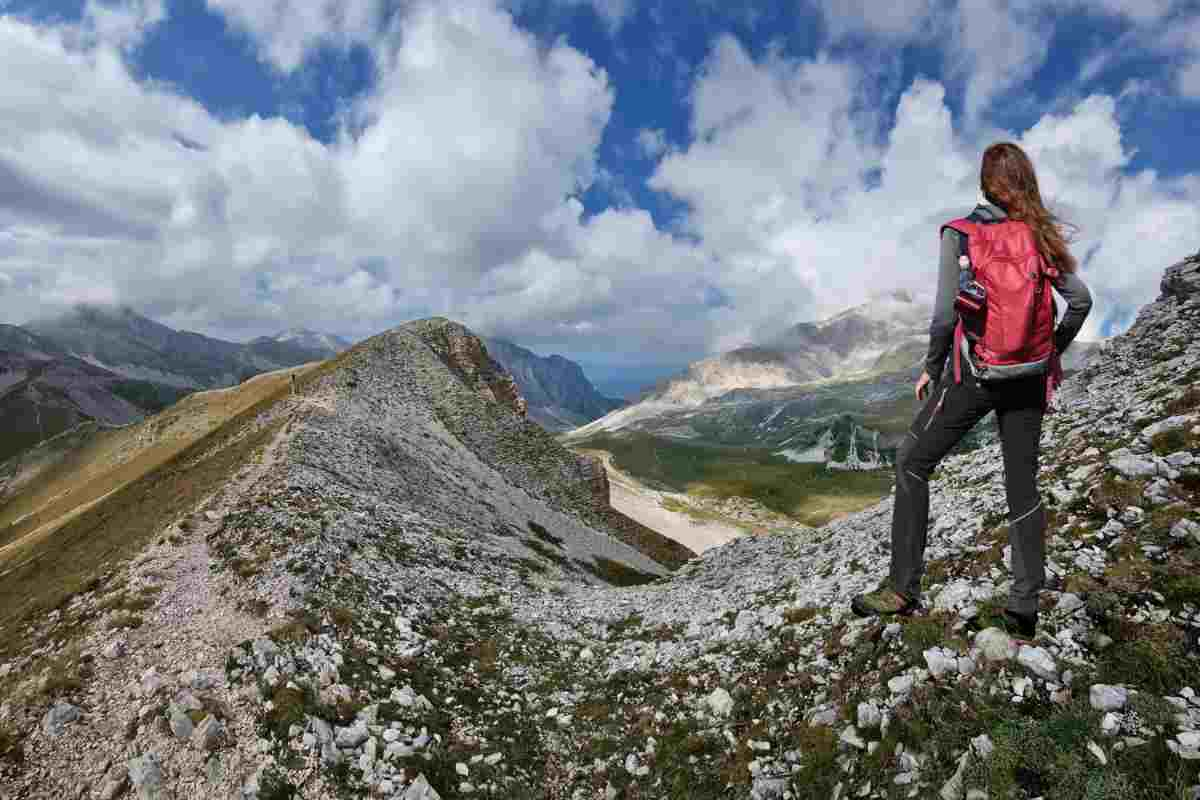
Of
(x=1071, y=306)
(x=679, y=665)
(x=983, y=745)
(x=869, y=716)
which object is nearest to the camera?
(x=983, y=745)

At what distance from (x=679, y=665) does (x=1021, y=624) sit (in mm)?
7639

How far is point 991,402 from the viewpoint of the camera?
7.32 metres

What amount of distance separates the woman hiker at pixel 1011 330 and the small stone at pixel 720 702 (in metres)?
4.88

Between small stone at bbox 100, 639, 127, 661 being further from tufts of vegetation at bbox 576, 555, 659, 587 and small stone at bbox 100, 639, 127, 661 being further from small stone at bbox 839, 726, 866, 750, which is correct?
tufts of vegetation at bbox 576, 555, 659, 587

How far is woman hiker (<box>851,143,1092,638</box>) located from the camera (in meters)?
6.82

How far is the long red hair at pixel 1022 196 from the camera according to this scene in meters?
6.91

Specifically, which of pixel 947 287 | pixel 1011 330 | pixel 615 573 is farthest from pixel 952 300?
pixel 615 573

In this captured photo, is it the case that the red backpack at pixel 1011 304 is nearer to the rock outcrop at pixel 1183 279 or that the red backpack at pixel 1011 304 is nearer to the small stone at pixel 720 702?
the small stone at pixel 720 702

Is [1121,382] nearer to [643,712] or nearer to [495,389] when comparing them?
[643,712]

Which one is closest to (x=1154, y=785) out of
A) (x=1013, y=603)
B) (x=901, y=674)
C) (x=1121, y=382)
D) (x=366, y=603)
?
(x=1013, y=603)

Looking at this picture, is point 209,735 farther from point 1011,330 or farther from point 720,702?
point 1011,330

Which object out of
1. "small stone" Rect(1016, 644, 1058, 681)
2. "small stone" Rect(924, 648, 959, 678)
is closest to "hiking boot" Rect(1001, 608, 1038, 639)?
"small stone" Rect(1016, 644, 1058, 681)

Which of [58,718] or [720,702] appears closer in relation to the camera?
[720,702]

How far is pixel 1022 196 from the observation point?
23.5 ft
